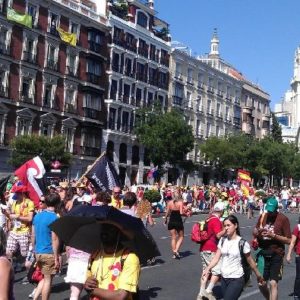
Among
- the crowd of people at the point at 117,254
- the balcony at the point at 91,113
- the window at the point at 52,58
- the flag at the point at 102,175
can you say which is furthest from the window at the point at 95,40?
the crowd of people at the point at 117,254

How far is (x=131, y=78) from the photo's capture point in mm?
56125

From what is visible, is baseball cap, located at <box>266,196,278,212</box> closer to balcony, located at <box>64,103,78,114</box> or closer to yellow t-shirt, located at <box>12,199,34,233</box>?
yellow t-shirt, located at <box>12,199,34,233</box>

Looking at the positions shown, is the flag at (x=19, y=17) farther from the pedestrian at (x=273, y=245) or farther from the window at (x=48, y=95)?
the pedestrian at (x=273, y=245)

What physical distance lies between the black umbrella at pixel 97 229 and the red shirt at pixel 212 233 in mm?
5397

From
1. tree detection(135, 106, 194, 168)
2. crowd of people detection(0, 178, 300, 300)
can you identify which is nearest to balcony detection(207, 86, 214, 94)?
tree detection(135, 106, 194, 168)

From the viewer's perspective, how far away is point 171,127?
52938mm

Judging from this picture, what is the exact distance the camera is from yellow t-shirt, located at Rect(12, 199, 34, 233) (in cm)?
1101

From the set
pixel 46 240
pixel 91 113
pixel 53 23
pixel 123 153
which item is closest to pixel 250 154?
pixel 123 153

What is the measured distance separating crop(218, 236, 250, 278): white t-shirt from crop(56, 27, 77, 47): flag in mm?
41902

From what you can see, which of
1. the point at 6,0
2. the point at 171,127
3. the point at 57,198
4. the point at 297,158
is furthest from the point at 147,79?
the point at 57,198

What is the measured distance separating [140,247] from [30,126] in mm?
42317

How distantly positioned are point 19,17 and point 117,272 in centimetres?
4127

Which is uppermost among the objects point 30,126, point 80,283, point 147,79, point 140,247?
point 147,79

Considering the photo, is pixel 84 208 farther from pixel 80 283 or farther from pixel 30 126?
pixel 30 126
